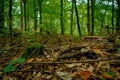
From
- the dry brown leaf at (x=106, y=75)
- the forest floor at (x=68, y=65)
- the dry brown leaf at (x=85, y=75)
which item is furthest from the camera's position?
the forest floor at (x=68, y=65)

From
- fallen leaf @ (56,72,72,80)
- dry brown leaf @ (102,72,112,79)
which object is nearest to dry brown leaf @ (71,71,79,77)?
fallen leaf @ (56,72,72,80)

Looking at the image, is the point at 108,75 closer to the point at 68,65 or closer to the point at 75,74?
the point at 75,74

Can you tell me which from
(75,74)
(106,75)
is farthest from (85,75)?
(106,75)

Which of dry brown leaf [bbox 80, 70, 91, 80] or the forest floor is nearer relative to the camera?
dry brown leaf [bbox 80, 70, 91, 80]

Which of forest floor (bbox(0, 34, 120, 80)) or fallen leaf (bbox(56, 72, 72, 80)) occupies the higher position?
forest floor (bbox(0, 34, 120, 80))

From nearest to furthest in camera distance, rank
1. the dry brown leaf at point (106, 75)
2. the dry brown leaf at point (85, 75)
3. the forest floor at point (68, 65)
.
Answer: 1. the dry brown leaf at point (106, 75)
2. the dry brown leaf at point (85, 75)
3. the forest floor at point (68, 65)

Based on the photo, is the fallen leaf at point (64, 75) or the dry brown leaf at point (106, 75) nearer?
the dry brown leaf at point (106, 75)

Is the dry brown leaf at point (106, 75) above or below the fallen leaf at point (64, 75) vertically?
above

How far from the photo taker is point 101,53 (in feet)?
20.5

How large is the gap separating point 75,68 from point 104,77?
35.8 inches

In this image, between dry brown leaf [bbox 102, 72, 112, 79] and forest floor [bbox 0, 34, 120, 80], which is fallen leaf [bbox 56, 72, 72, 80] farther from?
dry brown leaf [bbox 102, 72, 112, 79]

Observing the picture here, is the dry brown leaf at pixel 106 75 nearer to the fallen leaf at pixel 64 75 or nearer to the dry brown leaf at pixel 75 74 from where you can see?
the dry brown leaf at pixel 75 74

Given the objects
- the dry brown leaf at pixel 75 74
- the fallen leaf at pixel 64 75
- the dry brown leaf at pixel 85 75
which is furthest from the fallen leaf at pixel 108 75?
the fallen leaf at pixel 64 75

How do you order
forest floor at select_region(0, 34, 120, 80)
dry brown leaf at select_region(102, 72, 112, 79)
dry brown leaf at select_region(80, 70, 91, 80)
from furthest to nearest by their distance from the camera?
forest floor at select_region(0, 34, 120, 80) < dry brown leaf at select_region(80, 70, 91, 80) < dry brown leaf at select_region(102, 72, 112, 79)
